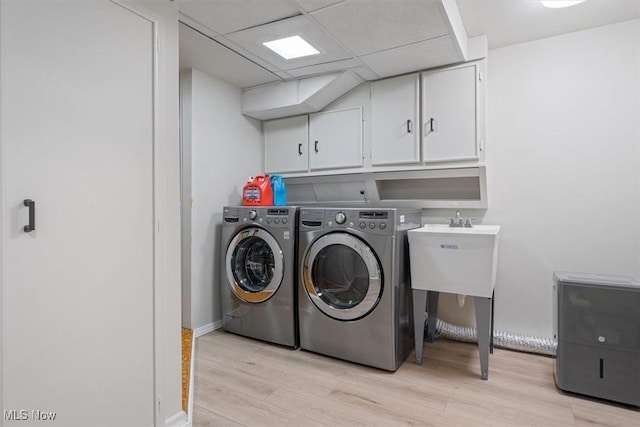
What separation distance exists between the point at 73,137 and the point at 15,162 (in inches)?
7.6

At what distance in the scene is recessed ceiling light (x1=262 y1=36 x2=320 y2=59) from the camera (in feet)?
7.36

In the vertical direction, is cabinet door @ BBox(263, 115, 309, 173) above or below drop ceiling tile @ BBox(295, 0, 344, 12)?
below

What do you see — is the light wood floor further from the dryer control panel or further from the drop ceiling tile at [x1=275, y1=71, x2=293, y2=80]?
the drop ceiling tile at [x1=275, y1=71, x2=293, y2=80]

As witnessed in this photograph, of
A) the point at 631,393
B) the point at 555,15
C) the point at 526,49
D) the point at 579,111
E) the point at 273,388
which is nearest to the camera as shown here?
the point at 631,393

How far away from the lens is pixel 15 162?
3.50ft

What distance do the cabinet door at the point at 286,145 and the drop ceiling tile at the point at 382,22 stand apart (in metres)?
1.11

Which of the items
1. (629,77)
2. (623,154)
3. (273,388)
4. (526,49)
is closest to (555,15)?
(526,49)

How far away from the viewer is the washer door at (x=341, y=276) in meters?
2.22

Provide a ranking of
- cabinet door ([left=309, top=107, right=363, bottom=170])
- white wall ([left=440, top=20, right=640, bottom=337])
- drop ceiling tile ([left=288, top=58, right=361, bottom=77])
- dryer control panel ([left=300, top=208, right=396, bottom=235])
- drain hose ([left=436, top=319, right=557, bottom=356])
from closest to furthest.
Result: dryer control panel ([left=300, top=208, right=396, bottom=235]) < white wall ([left=440, top=20, right=640, bottom=337]) < drain hose ([left=436, top=319, right=557, bottom=356]) < drop ceiling tile ([left=288, top=58, right=361, bottom=77]) < cabinet door ([left=309, top=107, right=363, bottom=170])

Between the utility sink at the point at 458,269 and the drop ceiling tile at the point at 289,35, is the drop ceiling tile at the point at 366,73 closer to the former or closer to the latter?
the drop ceiling tile at the point at 289,35

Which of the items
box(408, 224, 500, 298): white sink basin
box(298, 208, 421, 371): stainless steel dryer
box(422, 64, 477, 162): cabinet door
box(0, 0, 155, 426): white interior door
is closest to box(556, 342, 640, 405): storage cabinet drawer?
box(408, 224, 500, 298): white sink basin

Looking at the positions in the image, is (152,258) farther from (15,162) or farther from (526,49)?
(526,49)

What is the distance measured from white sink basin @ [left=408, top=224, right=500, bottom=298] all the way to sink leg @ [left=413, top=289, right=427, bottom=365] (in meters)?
0.06

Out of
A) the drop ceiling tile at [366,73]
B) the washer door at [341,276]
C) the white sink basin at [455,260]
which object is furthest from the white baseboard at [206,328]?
the drop ceiling tile at [366,73]
